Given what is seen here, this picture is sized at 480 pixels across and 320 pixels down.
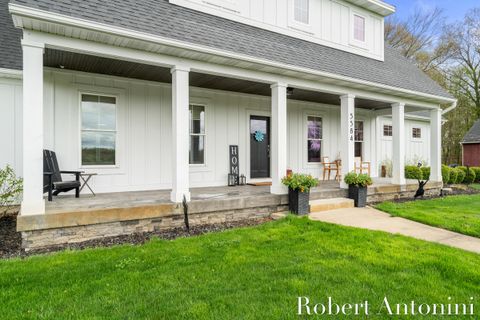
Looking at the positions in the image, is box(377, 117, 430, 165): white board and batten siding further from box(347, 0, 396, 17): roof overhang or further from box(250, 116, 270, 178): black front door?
box(250, 116, 270, 178): black front door

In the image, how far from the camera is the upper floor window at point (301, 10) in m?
7.48

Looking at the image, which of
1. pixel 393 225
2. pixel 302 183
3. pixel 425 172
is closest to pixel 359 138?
pixel 425 172

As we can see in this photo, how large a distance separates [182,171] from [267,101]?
417cm

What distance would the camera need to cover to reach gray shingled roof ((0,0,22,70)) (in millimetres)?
5570

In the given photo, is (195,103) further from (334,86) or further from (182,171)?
(334,86)

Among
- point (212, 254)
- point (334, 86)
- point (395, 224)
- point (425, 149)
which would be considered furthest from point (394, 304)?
point (425, 149)

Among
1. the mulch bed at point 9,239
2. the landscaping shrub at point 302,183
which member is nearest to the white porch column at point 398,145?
the landscaping shrub at point 302,183

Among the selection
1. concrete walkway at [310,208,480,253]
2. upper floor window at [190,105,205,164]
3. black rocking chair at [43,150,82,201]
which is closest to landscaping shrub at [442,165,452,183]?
concrete walkway at [310,208,480,253]

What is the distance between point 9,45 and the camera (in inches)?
233

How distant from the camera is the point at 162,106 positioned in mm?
6754

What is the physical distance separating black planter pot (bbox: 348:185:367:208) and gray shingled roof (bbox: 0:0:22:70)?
725 centimetres

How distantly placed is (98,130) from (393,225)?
5.84m

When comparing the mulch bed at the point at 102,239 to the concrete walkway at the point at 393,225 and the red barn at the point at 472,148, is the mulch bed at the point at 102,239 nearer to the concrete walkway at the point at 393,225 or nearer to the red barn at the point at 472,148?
the concrete walkway at the point at 393,225

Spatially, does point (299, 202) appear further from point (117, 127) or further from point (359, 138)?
point (359, 138)
